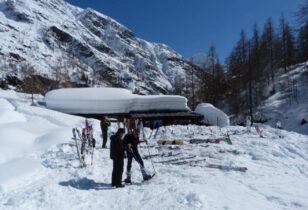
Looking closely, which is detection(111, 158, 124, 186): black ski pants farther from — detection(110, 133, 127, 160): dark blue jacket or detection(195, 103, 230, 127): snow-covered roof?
detection(195, 103, 230, 127): snow-covered roof

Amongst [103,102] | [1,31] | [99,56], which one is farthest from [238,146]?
[99,56]

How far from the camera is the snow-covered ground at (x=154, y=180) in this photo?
16.9 feet

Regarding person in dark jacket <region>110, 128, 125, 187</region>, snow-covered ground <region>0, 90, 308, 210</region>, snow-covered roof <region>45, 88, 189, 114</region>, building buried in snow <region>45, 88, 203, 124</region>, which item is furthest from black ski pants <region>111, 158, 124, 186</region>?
snow-covered roof <region>45, 88, 189, 114</region>

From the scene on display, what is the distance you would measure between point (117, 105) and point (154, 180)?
18383 millimetres

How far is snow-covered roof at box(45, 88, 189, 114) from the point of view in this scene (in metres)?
24.2

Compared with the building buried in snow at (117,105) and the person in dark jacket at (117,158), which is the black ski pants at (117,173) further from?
the building buried in snow at (117,105)

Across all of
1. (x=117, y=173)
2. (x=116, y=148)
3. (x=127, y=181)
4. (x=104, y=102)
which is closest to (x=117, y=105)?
(x=104, y=102)

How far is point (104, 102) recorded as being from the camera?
2431 cm

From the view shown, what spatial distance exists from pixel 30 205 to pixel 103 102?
19.7m

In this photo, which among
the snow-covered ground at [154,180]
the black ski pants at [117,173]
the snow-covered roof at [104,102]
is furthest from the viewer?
the snow-covered roof at [104,102]

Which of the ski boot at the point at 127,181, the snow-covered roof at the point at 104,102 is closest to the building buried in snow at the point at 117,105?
the snow-covered roof at the point at 104,102

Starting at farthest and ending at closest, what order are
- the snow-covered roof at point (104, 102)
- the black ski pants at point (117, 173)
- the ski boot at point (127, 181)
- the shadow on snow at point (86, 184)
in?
the snow-covered roof at point (104, 102) → the ski boot at point (127, 181) → the black ski pants at point (117, 173) → the shadow on snow at point (86, 184)

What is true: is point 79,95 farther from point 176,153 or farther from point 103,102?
point 176,153

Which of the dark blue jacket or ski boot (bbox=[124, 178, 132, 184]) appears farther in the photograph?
ski boot (bbox=[124, 178, 132, 184])
